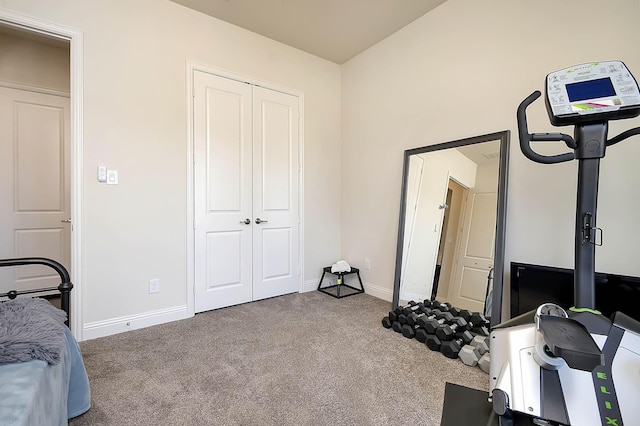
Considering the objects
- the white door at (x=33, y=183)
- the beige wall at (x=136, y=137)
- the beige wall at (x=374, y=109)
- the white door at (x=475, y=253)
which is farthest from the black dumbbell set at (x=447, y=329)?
A: the white door at (x=33, y=183)

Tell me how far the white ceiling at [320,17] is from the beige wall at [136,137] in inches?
8.3

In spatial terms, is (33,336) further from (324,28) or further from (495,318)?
(324,28)

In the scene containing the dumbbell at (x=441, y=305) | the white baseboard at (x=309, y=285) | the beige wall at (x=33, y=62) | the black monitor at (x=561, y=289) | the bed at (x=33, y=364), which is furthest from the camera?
the white baseboard at (x=309, y=285)

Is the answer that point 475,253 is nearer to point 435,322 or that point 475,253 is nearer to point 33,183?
point 435,322

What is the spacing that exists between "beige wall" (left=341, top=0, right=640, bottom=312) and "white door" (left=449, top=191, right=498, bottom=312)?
0.48 ft

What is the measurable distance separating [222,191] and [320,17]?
6.35 feet

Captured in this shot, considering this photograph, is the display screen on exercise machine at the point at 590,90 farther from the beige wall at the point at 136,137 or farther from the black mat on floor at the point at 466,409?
the beige wall at the point at 136,137

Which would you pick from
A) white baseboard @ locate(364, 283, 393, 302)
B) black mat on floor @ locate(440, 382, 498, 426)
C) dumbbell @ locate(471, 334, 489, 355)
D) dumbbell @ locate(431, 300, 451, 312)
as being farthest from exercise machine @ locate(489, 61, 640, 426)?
white baseboard @ locate(364, 283, 393, 302)

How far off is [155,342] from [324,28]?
3.25 m

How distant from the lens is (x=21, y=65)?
329 centimetres

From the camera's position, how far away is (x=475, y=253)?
245cm

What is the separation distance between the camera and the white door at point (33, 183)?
3266 millimetres

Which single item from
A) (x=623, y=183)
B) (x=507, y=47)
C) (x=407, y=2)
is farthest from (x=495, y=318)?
(x=407, y=2)

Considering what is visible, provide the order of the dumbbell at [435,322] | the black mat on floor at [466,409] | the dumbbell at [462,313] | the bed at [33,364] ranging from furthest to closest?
the dumbbell at [462,313] < the dumbbell at [435,322] < the bed at [33,364] < the black mat on floor at [466,409]
